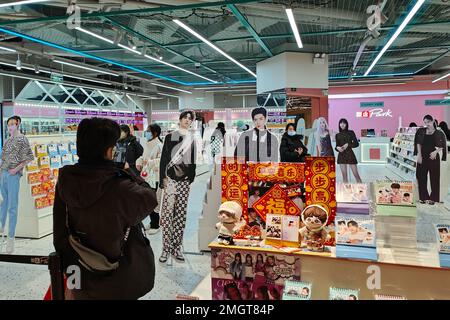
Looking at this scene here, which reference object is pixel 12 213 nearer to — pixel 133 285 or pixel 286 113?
pixel 133 285

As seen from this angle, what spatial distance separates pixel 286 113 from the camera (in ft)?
28.5

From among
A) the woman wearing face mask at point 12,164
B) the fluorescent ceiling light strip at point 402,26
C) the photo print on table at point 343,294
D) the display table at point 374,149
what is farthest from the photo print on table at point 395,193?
the display table at point 374,149

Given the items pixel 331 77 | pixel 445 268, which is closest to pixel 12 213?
pixel 445 268

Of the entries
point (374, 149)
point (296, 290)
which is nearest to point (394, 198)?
point (296, 290)

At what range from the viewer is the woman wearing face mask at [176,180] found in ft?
13.9

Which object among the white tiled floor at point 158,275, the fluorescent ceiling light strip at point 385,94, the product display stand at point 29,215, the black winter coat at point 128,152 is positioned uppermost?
the fluorescent ceiling light strip at point 385,94

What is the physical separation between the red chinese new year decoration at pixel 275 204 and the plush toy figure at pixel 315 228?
147 mm

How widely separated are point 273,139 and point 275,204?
205 centimetres

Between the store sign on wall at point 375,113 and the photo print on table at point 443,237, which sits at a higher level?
the store sign on wall at point 375,113

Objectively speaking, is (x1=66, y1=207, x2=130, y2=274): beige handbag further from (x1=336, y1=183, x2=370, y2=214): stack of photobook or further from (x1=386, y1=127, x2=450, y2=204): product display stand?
(x1=386, y1=127, x2=450, y2=204): product display stand

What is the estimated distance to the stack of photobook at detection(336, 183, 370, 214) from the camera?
7.76 ft

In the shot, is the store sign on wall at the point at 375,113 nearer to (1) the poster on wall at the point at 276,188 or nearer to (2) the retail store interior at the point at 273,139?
(2) the retail store interior at the point at 273,139

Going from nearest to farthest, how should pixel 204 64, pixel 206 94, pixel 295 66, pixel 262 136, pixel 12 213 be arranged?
pixel 262 136 < pixel 12 213 < pixel 295 66 < pixel 204 64 < pixel 206 94

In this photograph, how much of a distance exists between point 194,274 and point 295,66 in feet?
19.7
